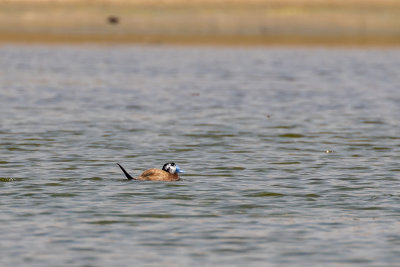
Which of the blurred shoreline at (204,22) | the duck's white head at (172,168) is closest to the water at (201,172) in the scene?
the duck's white head at (172,168)

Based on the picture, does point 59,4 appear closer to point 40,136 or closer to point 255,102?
point 255,102

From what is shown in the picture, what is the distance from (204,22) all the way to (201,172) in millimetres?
46480

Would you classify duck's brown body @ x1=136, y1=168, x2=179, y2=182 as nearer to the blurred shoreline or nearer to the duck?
the duck

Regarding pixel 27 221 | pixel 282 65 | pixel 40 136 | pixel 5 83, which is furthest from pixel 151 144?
pixel 282 65

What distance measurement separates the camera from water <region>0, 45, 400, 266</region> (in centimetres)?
1160

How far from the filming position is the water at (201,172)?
38.1 feet

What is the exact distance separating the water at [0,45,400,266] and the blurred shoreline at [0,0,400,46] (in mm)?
21954

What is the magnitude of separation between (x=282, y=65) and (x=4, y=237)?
37.2 m

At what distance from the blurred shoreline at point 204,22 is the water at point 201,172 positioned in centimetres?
2195

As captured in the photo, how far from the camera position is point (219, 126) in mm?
24438

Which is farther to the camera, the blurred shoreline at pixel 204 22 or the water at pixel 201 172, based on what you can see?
the blurred shoreline at pixel 204 22

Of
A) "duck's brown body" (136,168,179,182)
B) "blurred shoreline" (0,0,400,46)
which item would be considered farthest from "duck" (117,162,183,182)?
"blurred shoreline" (0,0,400,46)

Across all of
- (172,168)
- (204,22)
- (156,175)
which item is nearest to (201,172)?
(172,168)

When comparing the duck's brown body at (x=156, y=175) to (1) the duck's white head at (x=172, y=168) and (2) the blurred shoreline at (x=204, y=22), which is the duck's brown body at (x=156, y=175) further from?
(2) the blurred shoreline at (x=204, y=22)
